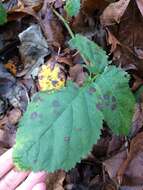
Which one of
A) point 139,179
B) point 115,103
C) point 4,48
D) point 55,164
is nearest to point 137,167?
point 139,179

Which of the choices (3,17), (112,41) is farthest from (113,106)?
(3,17)

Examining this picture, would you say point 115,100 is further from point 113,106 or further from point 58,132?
point 58,132

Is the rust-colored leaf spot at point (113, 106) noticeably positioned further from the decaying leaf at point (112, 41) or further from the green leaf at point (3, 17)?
the green leaf at point (3, 17)

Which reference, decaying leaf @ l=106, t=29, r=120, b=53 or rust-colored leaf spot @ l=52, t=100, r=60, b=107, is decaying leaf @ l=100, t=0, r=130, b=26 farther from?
rust-colored leaf spot @ l=52, t=100, r=60, b=107

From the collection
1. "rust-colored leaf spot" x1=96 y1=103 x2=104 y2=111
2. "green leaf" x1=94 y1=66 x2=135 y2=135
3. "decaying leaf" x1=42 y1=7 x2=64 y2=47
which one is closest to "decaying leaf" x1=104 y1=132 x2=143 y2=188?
"green leaf" x1=94 y1=66 x2=135 y2=135

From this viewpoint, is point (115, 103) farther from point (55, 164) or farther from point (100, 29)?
point (100, 29)

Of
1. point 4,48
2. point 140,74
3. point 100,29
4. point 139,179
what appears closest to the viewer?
point 139,179

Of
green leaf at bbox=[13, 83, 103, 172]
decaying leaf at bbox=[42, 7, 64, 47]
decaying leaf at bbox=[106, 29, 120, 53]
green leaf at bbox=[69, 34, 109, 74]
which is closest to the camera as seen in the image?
green leaf at bbox=[13, 83, 103, 172]
